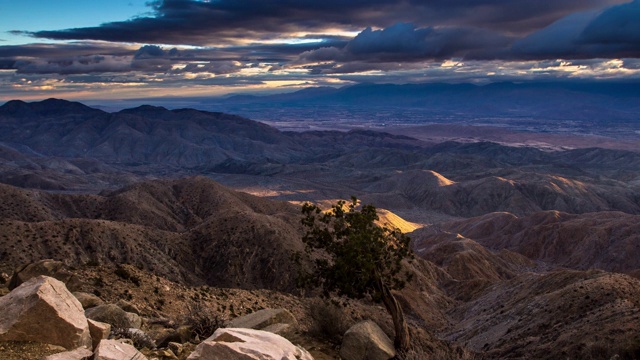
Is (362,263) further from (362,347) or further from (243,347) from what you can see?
(243,347)

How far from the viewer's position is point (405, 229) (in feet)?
434

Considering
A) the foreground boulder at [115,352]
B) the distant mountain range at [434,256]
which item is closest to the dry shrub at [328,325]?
the foreground boulder at [115,352]

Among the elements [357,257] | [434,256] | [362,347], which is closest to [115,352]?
[362,347]

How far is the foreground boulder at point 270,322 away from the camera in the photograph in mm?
17002

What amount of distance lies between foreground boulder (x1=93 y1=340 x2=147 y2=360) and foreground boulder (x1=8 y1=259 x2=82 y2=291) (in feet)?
43.5

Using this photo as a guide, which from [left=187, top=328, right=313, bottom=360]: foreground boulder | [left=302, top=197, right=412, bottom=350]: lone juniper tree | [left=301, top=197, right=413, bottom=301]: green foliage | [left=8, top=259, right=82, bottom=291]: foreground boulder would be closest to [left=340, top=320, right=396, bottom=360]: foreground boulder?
[left=302, top=197, right=412, bottom=350]: lone juniper tree

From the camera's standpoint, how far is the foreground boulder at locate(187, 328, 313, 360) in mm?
10781

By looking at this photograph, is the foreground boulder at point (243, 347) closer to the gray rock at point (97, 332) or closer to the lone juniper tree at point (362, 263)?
the gray rock at point (97, 332)

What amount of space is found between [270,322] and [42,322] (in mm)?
7400

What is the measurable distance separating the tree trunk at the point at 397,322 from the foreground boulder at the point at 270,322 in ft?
14.8

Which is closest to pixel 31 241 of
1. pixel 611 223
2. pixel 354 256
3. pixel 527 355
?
pixel 354 256

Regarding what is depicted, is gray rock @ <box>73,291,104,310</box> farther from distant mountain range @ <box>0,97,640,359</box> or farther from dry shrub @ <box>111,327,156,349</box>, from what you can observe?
distant mountain range @ <box>0,97,640,359</box>

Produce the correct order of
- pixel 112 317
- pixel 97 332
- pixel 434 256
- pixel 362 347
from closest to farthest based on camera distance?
pixel 97 332, pixel 112 317, pixel 362 347, pixel 434 256

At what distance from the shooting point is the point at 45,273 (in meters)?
23.5
